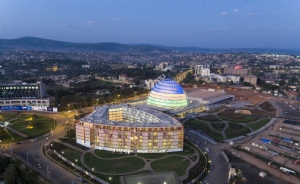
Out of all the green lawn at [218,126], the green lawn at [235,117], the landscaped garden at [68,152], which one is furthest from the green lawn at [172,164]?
the green lawn at [235,117]

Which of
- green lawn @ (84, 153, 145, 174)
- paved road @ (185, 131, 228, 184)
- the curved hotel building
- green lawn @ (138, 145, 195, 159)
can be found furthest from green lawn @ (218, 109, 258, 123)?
green lawn @ (84, 153, 145, 174)

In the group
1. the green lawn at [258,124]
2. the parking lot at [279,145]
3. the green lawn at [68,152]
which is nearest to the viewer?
the green lawn at [68,152]

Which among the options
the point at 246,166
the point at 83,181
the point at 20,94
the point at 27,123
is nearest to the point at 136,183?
the point at 83,181

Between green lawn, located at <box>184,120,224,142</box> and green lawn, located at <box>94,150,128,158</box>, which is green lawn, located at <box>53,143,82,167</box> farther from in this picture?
green lawn, located at <box>184,120,224,142</box>

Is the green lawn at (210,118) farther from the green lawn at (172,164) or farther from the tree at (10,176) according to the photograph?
the tree at (10,176)

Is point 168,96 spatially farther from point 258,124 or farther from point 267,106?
point 267,106

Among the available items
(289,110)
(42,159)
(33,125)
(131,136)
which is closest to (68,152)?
(42,159)
